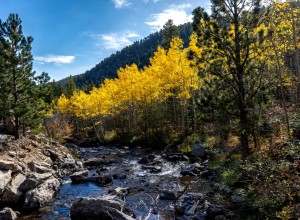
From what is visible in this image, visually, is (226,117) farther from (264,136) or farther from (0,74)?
(0,74)

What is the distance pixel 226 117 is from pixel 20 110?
43.3 feet

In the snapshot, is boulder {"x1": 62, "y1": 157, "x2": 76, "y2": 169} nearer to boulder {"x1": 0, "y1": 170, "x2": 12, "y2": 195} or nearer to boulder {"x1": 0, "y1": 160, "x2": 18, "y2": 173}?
boulder {"x1": 0, "y1": 160, "x2": 18, "y2": 173}

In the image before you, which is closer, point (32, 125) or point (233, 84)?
point (233, 84)

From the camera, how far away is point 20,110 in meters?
18.1

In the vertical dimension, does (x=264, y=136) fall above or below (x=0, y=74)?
below

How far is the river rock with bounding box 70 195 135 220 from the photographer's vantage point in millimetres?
10281

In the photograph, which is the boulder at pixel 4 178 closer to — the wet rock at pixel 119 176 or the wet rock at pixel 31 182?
the wet rock at pixel 31 182

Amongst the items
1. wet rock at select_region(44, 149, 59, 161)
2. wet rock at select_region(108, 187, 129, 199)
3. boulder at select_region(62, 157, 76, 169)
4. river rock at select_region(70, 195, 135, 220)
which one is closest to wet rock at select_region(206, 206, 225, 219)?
river rock at select_region(70, 195, 135, 220)

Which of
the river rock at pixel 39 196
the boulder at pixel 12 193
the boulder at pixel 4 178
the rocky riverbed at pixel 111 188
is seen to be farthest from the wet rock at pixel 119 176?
the boulder at pixel 4 178

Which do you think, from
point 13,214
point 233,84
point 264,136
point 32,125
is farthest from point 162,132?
point 13,214

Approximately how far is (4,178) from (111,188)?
558cm

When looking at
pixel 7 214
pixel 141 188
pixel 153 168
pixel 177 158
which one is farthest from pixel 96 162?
pixel 7 214

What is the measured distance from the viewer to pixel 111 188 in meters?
15.6

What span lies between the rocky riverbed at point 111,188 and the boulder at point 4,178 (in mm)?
21
